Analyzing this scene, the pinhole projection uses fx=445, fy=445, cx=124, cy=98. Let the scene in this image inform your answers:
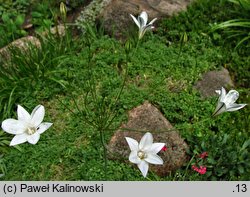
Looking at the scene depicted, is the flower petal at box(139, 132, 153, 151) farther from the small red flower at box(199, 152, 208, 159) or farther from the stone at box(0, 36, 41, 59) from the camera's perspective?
the stone at box(0, 36, 41, 59)

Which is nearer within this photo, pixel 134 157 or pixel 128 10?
pixel 134 157

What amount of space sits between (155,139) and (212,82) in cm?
82

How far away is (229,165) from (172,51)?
4.03 feet

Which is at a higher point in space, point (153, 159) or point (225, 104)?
point (225, 104)

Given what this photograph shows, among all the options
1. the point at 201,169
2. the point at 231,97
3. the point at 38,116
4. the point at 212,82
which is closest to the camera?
the point at 38,116

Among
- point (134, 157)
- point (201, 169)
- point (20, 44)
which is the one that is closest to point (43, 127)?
point (134, 157)

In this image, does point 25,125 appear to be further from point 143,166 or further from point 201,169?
point 201,169

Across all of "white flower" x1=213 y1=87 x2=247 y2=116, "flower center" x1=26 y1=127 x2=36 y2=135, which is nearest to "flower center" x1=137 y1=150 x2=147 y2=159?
"white flower" x1=213 y1=87 x2=247 y2=116

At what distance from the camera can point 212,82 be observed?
3766 mm

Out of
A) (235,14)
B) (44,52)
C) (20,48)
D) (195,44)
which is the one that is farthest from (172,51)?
(20,48)

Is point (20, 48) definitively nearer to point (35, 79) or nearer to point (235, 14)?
point (35, 79)
